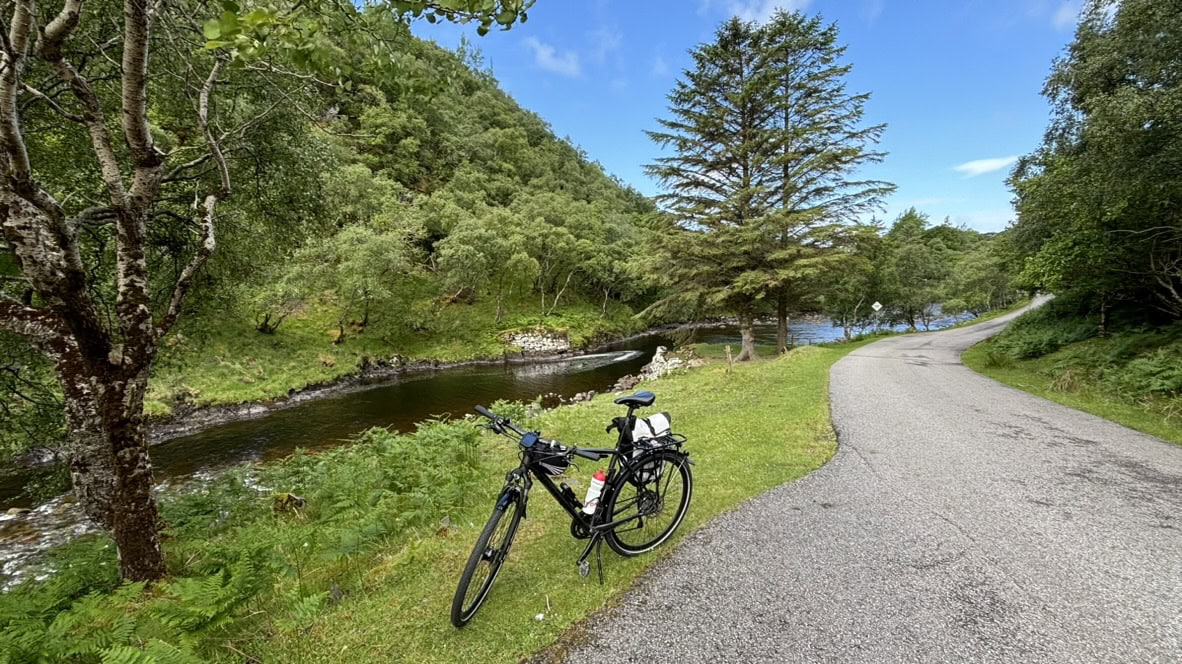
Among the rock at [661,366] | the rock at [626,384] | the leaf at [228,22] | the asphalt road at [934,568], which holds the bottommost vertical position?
the rock at [626,384]

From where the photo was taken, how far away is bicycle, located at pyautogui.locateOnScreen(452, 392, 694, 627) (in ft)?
10.0

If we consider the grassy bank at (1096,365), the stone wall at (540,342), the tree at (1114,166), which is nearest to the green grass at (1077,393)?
the grassy bank at (1096,365)

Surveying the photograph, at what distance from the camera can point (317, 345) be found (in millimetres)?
23812

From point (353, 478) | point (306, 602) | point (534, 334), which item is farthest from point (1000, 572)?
point (534, 334)

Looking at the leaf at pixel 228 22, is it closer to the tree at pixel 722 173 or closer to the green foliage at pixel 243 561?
the green foliage at pixel 243 561

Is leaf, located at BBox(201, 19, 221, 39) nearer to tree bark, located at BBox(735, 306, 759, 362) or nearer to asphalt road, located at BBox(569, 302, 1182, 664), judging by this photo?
asphalt road, located at BBox(569, 302, 1182, 664)

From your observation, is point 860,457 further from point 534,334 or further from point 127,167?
point 534,334

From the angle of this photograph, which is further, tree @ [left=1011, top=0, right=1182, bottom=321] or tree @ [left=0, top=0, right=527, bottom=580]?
tree @ [left=1011, top=0, right=1182, bottom=321]

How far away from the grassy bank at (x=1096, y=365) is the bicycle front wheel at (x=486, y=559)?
33.1ft

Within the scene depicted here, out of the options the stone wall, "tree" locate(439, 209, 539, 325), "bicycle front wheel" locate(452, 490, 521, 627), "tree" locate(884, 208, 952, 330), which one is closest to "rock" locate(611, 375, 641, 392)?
the stone wall

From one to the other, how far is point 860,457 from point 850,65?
17.3m

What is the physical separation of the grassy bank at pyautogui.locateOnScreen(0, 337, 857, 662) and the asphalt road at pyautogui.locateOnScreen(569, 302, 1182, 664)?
0.43 metres

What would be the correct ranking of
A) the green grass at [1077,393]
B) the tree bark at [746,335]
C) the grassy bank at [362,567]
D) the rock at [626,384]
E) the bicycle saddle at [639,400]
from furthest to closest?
1. the tree bark at [746,335]
2. the rock at [626,384]
3. the green grass at [1077,393]
4. the bicycle saddle at [639,400]
5. the grassy bank at [362,567]

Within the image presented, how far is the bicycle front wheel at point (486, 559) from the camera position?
9.50 feet
